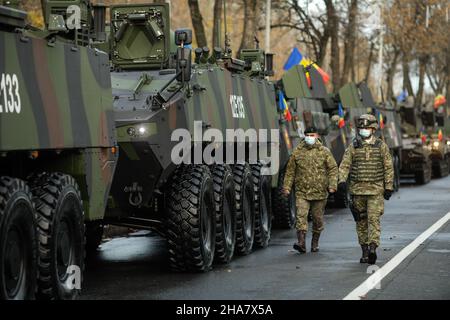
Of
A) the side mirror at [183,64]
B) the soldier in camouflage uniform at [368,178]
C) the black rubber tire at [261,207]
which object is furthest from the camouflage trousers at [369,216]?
the side mirror at [183,64]

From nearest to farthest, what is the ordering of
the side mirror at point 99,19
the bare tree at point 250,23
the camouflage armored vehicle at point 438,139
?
the side mirror at point 99,19, the bare tree at point 250,23, the camouflage armored vehicle at point 438,139

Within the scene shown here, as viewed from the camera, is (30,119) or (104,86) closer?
(30,119)

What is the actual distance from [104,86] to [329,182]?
472 centimetres

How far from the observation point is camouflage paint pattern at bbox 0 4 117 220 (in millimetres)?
9195

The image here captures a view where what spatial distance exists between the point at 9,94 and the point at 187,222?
177 inches

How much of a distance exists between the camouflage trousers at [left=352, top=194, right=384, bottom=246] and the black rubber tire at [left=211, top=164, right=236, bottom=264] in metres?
1.52

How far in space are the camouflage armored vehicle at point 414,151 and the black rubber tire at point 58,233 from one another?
24997 mm

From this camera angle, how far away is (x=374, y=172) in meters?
14.4

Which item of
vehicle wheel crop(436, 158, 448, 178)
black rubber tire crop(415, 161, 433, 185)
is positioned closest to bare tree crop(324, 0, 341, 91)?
vehicle wheel crop(436, 158, 448, 178)

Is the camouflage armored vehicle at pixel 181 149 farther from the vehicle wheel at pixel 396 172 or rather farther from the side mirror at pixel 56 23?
the vehicle wheel at pixel 396 172

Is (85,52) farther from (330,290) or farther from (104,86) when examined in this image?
(330,290)

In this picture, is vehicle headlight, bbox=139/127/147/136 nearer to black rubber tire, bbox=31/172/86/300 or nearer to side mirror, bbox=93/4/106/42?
side mirror, bbox=93/4/106/42

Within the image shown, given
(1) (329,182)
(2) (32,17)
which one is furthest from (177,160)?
(2) (32,17)

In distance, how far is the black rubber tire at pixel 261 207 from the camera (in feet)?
54.2
